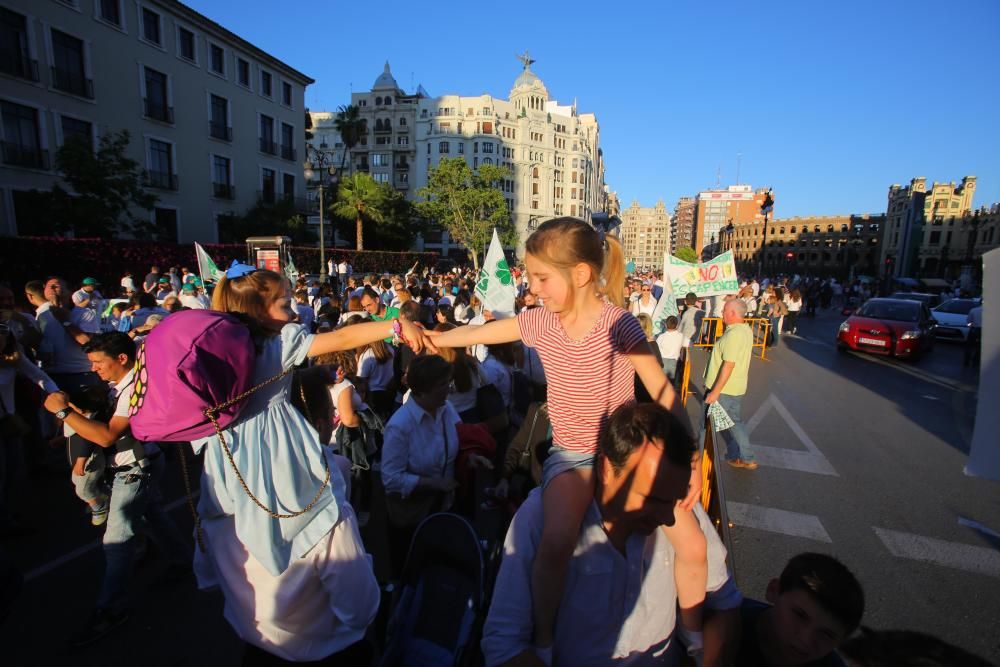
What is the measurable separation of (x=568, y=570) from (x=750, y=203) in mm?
148077

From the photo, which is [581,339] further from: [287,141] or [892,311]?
[287,141]

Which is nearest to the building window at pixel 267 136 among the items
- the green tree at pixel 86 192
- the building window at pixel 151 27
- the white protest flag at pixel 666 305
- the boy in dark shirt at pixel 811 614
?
the building window at pixel 151 27

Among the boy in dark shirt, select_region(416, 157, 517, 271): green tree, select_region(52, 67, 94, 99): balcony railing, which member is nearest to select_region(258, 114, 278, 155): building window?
select_region(52, 67, 94, 99): balcony railing

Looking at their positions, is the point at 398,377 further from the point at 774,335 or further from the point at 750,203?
the point at 750,203

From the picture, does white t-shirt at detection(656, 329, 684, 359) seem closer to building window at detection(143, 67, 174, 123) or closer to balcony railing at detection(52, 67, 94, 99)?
balcony railing at detection(52, 67, 94, 99)

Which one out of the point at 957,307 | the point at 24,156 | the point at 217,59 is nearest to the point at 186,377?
the point at 957,307

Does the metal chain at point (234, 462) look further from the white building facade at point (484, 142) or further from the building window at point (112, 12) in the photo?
the white building facade at point (484, 142)

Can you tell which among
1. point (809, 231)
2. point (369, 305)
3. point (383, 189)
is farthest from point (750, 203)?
point (369, 305)

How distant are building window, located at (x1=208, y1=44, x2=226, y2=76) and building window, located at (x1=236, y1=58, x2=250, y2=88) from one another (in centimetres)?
123

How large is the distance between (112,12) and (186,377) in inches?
1447

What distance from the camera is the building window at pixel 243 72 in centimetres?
3453

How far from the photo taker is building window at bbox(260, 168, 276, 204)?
36.9 m

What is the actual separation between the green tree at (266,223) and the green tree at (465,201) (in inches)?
847

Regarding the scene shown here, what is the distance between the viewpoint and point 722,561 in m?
1.74
